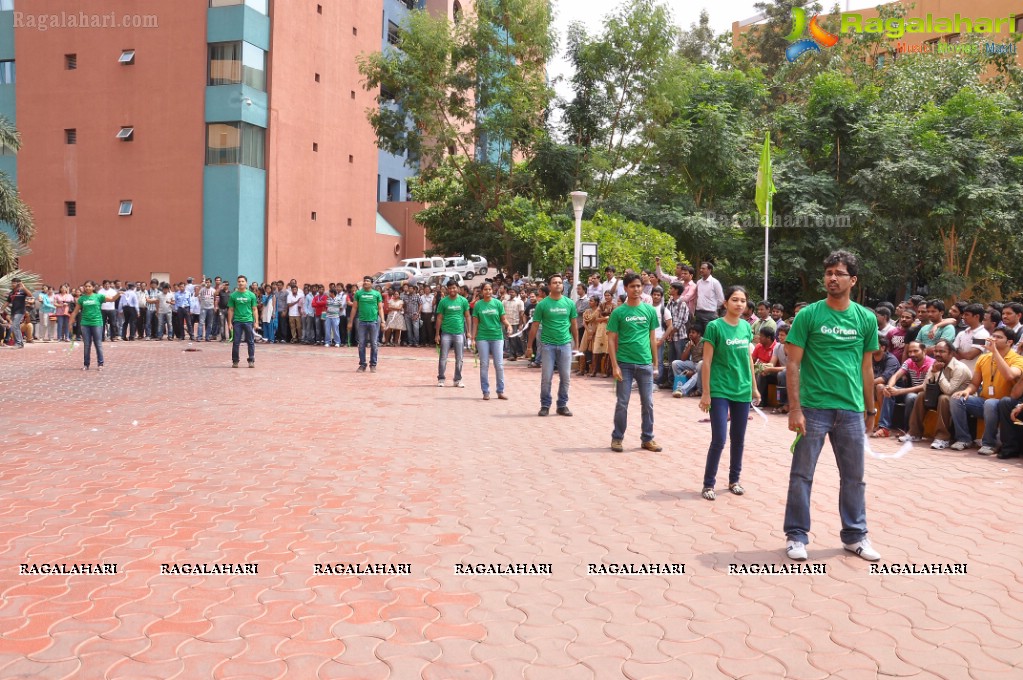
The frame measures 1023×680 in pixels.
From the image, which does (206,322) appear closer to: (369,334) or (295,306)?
(295,306)

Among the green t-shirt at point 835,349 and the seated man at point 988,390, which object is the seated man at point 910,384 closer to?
the seated man at point 988,390

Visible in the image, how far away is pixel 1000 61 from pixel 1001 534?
33781 millimetres

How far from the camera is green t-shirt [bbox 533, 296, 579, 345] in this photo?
12578 mm

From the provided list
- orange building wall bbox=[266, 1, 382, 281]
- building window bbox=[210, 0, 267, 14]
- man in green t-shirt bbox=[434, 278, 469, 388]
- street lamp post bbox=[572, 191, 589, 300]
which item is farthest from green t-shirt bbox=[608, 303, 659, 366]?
building window bbox=[210, 0, 267, 14]

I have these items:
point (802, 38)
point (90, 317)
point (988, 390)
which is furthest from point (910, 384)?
point (802, 38)

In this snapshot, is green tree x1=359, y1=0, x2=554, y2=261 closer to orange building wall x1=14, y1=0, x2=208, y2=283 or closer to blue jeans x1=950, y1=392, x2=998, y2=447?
orange building wall x1=14, y1=0, x2=208, y2=283

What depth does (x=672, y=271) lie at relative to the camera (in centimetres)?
2380

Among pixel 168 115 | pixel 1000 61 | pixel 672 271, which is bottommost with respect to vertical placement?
pixel 672 271

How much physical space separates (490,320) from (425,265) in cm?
3231

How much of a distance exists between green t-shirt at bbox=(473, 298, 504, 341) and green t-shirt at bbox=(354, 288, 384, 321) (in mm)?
4249

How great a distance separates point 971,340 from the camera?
10.7 meters

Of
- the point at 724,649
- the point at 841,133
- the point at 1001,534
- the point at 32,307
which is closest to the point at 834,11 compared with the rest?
the point at 841,133

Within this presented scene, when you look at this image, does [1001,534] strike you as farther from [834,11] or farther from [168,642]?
[834,11]

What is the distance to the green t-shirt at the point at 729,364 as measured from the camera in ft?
25.1
